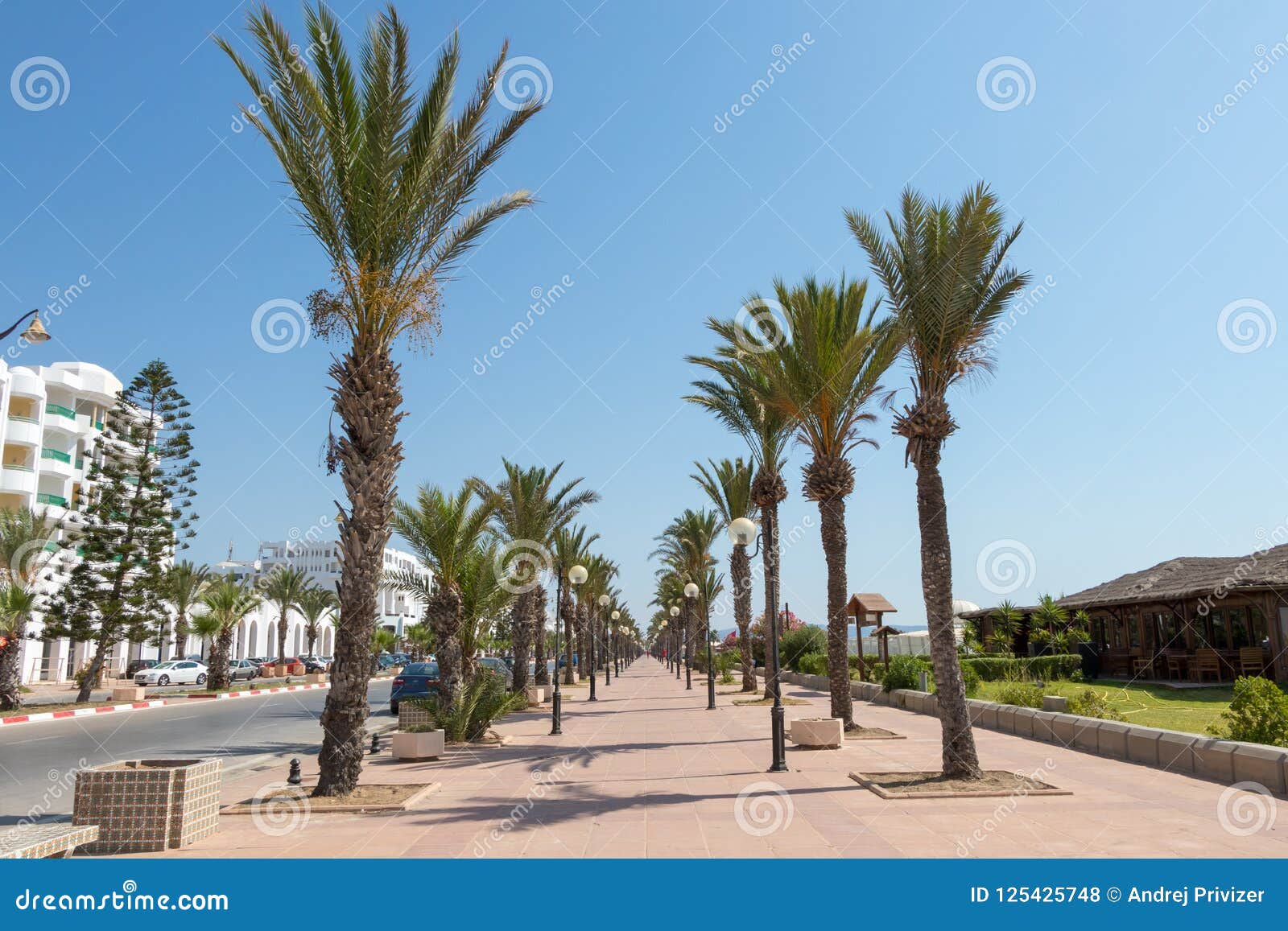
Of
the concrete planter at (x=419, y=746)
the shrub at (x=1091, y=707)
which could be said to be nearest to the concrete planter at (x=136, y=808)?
the concrete planter at (x=419, y=746)

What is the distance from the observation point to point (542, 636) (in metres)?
37.7

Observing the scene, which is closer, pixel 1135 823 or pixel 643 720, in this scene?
pixel 1135 823

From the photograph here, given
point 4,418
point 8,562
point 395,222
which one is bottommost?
point 8,562

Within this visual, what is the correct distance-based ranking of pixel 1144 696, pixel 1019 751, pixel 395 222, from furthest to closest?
pixel 1144 696, pixel 1019 751, pixel 395 222

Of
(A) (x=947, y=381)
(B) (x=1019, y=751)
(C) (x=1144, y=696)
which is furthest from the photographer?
(C) (x=1144, y=696)

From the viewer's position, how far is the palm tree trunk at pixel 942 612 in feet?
33.4

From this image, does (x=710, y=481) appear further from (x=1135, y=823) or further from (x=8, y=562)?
(x=8, y=562)

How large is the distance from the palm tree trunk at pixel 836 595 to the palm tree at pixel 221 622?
2836 cm

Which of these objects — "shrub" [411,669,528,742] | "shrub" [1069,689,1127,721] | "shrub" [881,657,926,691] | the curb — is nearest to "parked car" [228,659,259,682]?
the curb

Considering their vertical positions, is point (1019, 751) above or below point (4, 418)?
below

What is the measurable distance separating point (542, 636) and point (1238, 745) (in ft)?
99.5

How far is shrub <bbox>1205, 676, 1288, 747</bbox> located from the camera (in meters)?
10.2

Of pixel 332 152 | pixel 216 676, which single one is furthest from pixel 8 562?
pixel 332 152

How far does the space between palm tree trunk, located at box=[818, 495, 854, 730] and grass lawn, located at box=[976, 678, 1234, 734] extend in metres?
4.30
